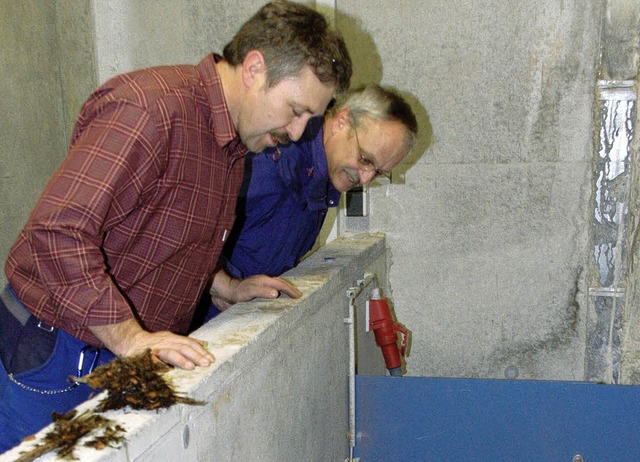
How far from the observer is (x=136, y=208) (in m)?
1.22

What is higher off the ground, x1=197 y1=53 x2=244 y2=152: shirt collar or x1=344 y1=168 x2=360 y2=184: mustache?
x1=197 y1=53 x2=244 y2=152: shirt collar

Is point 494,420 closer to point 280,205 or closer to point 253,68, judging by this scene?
point 280,205

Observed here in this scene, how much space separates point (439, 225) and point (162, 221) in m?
1.54

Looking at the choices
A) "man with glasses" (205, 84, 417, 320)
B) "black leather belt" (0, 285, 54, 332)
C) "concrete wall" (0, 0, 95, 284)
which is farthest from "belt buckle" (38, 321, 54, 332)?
"concrete wall" (0, 0, 95, 284)

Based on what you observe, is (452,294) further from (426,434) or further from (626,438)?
(626,438)

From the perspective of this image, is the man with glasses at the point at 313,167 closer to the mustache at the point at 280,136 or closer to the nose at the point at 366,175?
the nose at the point at 366,175

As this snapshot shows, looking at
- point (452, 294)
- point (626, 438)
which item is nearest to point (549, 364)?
point (452, 294)

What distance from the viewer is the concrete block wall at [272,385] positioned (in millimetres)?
993

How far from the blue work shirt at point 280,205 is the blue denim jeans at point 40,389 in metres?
0.75

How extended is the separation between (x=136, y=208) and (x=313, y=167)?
80 centimetres

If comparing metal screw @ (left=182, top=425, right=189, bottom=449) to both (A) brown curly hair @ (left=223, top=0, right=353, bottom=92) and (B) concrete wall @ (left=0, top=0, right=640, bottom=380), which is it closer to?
(A) brown curly hair @ (left=223, top=0, right=353, bottom=92)

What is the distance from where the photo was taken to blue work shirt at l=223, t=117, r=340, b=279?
1.88 meters

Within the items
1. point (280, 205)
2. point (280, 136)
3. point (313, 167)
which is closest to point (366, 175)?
point (313, 167)

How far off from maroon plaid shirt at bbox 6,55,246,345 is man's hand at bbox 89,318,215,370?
0.07ft
